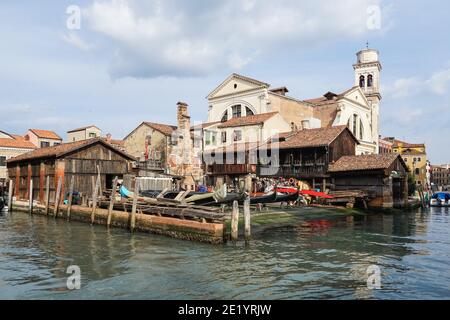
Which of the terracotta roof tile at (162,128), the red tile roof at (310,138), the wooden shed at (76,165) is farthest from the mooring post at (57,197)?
the red tile roof at (310,138)

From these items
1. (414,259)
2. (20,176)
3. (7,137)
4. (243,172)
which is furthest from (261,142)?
(7,137)

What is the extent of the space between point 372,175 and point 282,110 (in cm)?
1549

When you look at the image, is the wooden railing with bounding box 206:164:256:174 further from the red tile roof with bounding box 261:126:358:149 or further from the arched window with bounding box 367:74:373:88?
the arched window with bounding box 367:74:373:88

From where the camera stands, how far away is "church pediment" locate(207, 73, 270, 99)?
1630 inches

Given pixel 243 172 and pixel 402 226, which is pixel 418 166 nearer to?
pixel 243 172

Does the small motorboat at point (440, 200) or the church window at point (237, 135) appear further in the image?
the church window at point (237, 135)

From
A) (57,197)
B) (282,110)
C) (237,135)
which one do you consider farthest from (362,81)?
(57,197)

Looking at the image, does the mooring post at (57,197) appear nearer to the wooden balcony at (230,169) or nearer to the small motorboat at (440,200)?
the wooden balcony at (230,169)

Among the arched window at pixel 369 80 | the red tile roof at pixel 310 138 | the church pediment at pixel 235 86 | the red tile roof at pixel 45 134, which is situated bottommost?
the red tile roof at pixel 310 138

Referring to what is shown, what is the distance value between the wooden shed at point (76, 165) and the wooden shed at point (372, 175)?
15.5m

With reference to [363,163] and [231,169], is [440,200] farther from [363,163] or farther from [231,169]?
[231,169]

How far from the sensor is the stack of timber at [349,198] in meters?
26.6

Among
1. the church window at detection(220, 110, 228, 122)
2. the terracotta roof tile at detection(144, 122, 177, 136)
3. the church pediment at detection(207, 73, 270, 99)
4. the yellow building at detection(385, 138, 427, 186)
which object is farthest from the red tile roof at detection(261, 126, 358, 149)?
the yellow building at detection(385, 138, 427, 186)

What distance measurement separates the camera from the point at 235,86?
43.8m
